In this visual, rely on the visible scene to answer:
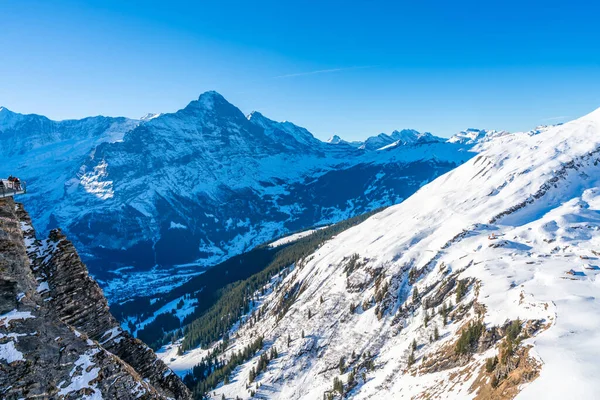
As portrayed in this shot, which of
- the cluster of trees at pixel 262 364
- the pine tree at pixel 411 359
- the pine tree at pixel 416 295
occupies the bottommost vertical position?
the cluster of trees at pixel 262 364

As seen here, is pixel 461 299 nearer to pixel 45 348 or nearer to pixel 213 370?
pixel 213 370

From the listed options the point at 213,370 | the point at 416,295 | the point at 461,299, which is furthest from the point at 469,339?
the point at 213,370

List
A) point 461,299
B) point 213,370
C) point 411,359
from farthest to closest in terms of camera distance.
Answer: point 213,370 → point 461,299 → point 411,359

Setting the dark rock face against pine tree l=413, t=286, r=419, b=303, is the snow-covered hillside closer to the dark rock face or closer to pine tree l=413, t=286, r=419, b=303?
pine tree l=413, t=286, r=419, b=303

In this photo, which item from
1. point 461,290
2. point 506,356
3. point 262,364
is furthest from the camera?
point 262,364

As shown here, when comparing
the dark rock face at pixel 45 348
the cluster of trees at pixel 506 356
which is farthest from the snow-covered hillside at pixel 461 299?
the dark rock face at pixel 45 348

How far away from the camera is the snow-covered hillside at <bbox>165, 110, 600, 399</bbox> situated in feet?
175

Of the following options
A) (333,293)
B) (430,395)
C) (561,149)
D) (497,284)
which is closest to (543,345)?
(430,395)

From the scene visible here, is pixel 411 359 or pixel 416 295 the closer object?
pixel 411 359

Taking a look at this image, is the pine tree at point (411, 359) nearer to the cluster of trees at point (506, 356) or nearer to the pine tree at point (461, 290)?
the pine tree at point (461, 290)

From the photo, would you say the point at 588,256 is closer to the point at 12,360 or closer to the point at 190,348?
the point at 12,360

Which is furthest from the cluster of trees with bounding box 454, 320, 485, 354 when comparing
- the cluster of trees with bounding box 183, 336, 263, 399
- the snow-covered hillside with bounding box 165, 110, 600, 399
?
the cluster of trees with bounding box 183, 336, 263, 399

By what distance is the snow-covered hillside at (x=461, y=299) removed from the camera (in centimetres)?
5322

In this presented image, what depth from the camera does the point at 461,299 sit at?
294ft
